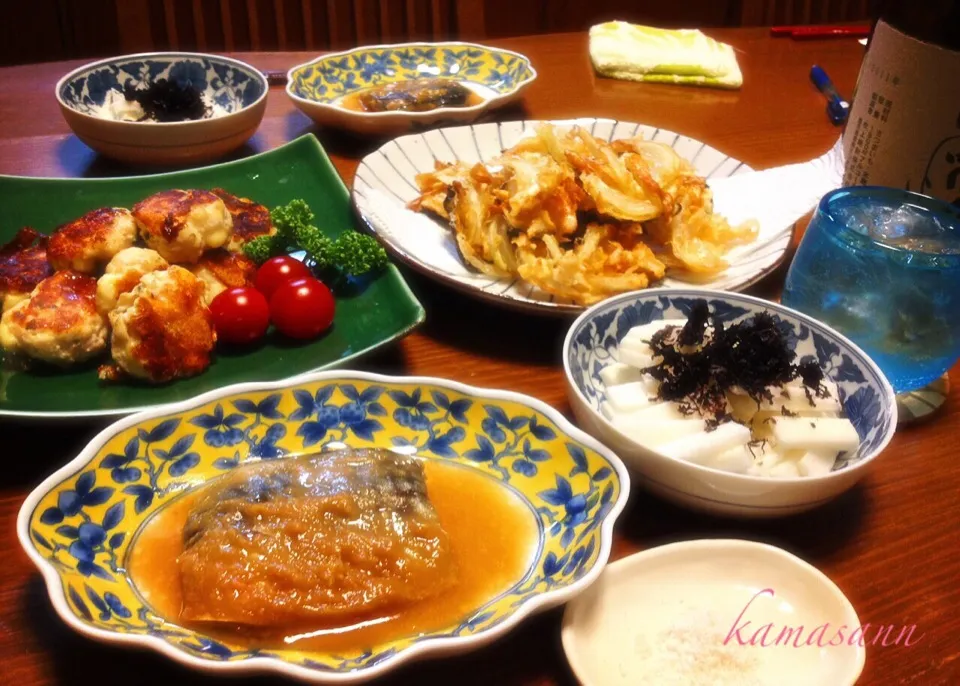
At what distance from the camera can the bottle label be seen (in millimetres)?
1533

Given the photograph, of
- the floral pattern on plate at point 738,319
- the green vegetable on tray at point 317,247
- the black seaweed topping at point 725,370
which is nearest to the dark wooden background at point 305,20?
the green vegetable on tray at point 317,247

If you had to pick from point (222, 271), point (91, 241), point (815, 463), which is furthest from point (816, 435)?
point (91, 241)

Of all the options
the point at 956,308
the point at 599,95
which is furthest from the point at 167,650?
the point at 599,95

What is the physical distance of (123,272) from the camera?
1.46 metres

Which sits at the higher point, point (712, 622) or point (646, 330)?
point (646, 330)

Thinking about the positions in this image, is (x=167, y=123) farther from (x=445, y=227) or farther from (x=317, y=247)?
(x=445, y=227)

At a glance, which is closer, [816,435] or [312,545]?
[312,545]

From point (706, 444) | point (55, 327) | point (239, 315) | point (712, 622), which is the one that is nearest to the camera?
point (712, 622)

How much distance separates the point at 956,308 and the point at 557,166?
0.87 meters

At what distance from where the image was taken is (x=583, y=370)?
4.57ft

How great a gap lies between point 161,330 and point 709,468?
0.94 m

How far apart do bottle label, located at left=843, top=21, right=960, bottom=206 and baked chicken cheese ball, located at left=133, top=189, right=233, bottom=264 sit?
1.42m

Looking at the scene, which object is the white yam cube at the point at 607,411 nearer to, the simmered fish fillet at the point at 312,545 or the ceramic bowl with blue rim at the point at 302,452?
the ceramic bowl with blue rim at the point at 302,452

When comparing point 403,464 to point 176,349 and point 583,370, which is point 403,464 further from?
point 176,349
